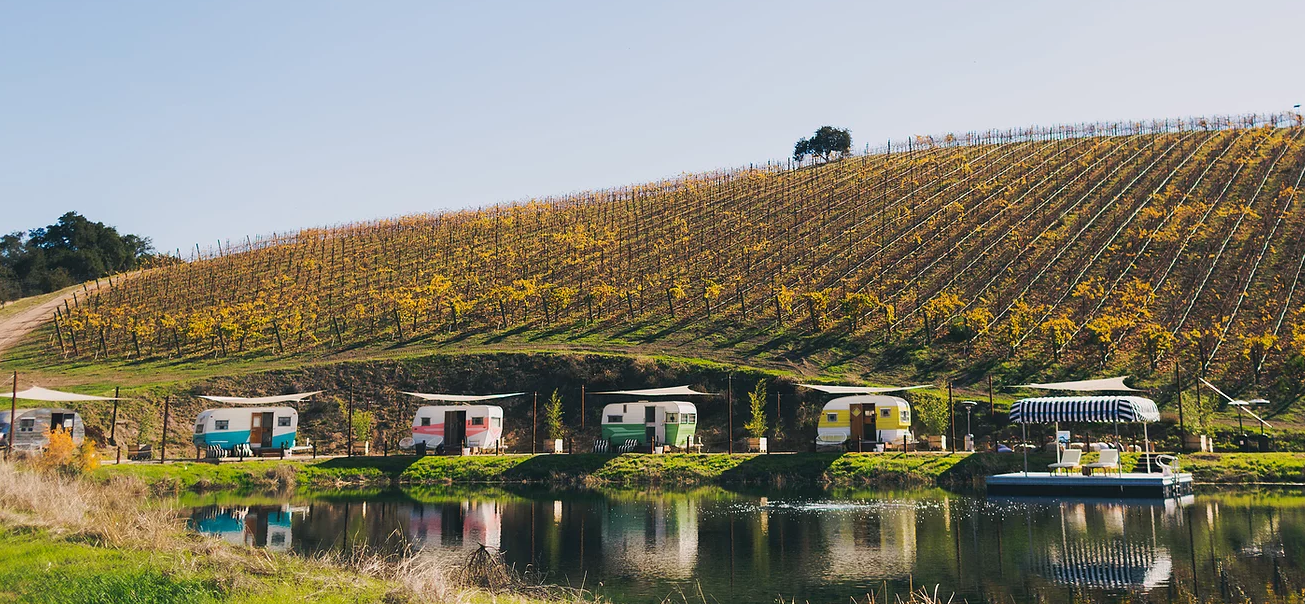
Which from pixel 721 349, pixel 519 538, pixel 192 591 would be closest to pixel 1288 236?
pixel 721 349

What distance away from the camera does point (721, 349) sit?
2559 inches

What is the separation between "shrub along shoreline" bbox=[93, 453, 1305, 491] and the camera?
139 ft

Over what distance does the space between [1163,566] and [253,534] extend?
23.2 metres

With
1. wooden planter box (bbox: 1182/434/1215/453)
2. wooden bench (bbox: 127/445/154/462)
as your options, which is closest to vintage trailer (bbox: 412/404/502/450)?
wooden bench (bbox: 127/445/154/462)

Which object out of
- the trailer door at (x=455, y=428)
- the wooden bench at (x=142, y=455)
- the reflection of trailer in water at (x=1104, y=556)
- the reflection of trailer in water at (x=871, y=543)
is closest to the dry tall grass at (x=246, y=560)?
the reflection of trailer in water at (x=871, y=543)

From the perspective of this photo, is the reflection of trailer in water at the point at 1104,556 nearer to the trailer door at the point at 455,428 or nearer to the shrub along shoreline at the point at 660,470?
the shrub along shoreline at the point at 660,470

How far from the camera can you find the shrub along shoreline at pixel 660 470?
139ft

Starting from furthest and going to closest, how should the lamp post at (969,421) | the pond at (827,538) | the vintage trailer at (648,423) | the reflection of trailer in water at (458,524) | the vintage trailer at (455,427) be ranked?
the vintage trailer at (455,427)
the vintage trailer at (648,423)
the lamp post at (969,421)
the reflection of trailer in water at (458,524)
the pond at (827,538)

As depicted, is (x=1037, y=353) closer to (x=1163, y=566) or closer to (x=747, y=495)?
(x=747, y=495)

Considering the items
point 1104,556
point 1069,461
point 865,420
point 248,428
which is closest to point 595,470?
point 865,420

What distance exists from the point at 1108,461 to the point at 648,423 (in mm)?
20714

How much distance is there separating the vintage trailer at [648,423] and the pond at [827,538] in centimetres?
912

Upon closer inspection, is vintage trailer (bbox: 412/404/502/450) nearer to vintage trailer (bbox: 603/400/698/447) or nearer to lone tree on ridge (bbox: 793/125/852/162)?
vintage trailer (bbox: 603/400/698/447)

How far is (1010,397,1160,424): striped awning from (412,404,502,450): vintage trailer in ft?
81.2
